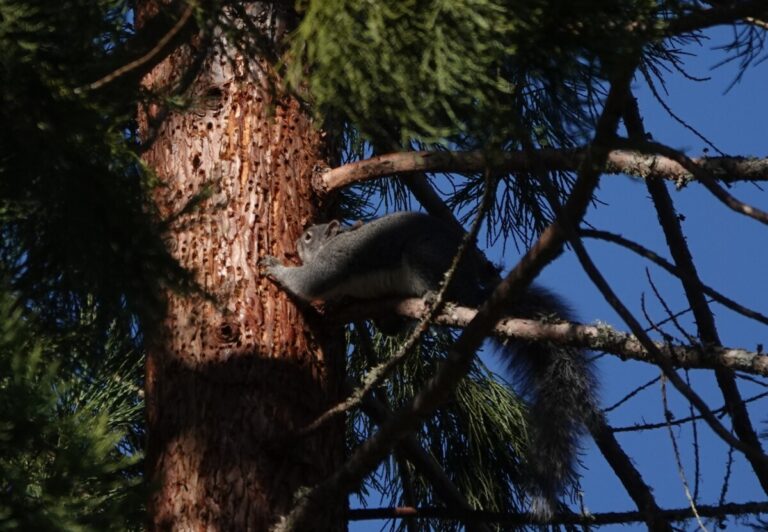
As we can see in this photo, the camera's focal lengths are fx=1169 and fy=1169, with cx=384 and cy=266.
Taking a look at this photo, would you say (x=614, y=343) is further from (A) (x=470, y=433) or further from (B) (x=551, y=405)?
(A) (x=470, y=433)

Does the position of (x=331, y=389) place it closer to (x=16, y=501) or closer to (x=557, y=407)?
(x=557, y=407)

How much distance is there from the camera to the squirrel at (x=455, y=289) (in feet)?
7.93

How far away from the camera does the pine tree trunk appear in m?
2.46

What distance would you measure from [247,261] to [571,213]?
113 cm

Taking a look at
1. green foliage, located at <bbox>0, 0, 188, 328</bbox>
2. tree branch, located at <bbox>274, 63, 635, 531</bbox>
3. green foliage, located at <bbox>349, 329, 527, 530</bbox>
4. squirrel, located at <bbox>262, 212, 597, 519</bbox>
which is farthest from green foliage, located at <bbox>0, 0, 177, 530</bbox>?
green foliage, located at <bbox>349, 329, 527, 530</bbox>

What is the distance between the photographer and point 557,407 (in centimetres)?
255

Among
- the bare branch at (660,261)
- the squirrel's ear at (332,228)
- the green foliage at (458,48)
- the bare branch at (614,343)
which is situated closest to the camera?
the green foliage at (458,48)

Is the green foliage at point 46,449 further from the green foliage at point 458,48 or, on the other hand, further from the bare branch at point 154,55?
the green foliage at point 458,48

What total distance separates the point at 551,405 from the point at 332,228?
0.79m

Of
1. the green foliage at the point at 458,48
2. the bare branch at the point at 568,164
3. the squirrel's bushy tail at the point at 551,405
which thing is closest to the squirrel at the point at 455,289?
the squirrel's bushy tail at the point at 551,405

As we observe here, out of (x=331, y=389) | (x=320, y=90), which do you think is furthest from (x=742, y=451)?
(x=331, y=389)

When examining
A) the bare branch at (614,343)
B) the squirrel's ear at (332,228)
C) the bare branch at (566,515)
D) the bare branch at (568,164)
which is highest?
the squirrel's ear at (332,228)

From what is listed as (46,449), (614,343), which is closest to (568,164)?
(614,343)

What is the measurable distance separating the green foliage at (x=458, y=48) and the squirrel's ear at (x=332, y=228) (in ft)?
4.35
